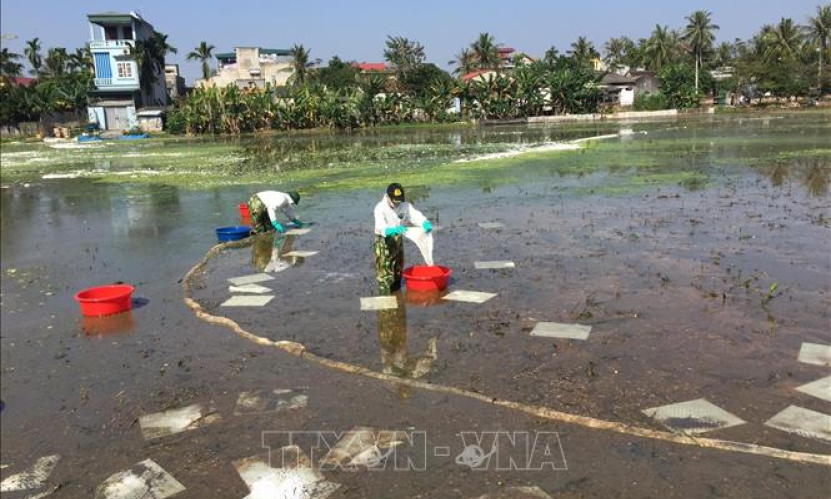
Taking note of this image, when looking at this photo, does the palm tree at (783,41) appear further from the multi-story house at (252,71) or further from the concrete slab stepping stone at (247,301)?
the concrete slab stepping stone at (247,301)

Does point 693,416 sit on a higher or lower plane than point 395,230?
lower

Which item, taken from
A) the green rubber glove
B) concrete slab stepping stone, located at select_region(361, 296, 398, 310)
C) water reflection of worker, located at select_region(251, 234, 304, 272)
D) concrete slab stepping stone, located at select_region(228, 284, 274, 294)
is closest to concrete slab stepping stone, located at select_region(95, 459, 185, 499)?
concrete slab stepping stone, located at select_region(361, 296, 398, 310)

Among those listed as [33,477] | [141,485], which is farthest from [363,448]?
[33,477]

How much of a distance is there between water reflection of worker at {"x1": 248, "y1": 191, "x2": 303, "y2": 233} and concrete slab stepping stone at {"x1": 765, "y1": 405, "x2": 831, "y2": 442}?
811 cm

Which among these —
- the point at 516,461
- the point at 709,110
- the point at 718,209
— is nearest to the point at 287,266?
the point at 516,461

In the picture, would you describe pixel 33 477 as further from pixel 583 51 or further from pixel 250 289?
pixel 583 51

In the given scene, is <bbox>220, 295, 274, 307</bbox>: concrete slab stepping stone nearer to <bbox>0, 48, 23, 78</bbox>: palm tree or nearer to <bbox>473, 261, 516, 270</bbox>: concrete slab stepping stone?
<bbox>473, 261, 516, 270</bbox>: concrete slab stepping stone

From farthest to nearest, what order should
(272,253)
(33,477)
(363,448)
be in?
1. (272,253)
2. (363,448)
3. (33,477)

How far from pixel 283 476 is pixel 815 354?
4.45 m

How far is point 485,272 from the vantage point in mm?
8273

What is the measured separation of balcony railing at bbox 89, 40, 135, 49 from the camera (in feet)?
187

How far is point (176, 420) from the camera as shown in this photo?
4656 mm

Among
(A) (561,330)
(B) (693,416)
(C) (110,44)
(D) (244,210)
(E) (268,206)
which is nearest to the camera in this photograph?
(B) (693,416)

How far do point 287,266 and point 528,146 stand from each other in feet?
75.4
